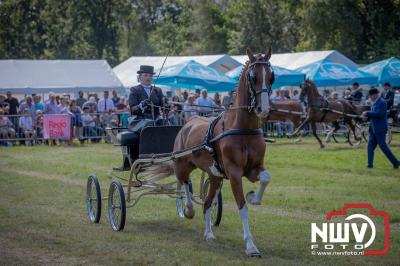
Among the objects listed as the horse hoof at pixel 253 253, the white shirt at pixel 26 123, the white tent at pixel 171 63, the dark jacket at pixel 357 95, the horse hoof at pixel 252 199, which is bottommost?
the horse hoof at pixel 253 253

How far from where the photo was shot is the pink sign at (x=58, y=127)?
27.0 metres

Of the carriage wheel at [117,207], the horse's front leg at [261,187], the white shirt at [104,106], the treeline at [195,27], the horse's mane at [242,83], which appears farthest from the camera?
the treeline at [195,27]

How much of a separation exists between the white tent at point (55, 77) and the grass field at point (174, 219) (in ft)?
38.9

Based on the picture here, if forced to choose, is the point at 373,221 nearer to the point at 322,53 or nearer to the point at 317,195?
the point at 317,195

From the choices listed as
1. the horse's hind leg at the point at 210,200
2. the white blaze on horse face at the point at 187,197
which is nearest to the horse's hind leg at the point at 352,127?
the white blaze on horse face at the point at 187,197

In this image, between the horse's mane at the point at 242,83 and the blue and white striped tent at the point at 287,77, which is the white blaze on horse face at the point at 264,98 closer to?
the horse's mane at the point at 242,83

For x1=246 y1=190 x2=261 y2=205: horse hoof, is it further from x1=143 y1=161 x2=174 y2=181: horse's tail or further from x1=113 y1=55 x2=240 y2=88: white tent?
x1=113 y1=55 x2=240 y2=88: white tent

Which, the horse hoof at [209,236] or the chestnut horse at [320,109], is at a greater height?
the chestnut horse at [320,109]

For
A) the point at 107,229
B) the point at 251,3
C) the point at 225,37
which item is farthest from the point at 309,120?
the point at 225,37

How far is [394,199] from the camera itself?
13359 mm

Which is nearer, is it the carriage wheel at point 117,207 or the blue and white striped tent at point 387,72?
the carriage wheel at point 117,207

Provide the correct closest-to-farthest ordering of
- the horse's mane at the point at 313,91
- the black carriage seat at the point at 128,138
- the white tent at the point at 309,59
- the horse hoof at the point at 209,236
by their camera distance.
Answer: the horse hoof at the point at 209,236 → the black carriage seat at the point at 128,138 → the horse's mane at the point at 313,91 → the white tent at the point at 309,59

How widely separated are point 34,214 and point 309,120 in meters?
15.6

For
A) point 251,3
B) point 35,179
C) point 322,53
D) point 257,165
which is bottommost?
point 35,179
